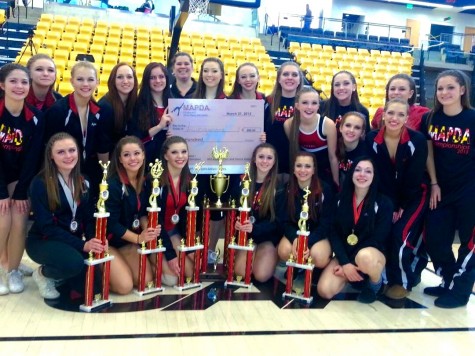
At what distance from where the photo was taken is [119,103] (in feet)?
10.3

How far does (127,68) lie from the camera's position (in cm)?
311

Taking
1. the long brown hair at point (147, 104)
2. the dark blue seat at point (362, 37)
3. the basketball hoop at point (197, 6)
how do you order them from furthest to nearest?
the dark blue seat at point (362, 37), the basketball hoop at point (197, 6), the long brown hair at point (147, 104)

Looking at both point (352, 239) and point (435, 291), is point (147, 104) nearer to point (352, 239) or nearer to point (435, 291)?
point (352, 239)

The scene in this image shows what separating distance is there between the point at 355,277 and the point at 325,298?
9.3 inches

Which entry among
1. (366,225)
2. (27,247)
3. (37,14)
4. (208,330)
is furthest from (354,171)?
(37,14)

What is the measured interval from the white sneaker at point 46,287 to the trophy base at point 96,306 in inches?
10.0

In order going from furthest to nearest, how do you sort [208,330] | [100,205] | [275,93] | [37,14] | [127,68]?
[37,14] < [275,93] < [127,68] < [100,205] < [208,330]

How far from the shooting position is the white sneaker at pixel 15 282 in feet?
9.03

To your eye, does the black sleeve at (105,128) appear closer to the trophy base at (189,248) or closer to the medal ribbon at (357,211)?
the trophy base at (189,248)

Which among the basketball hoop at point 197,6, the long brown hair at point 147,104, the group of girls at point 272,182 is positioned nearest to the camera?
the group of girls at point 272,182

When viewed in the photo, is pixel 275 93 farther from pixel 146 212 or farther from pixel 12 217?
pixel 12 217

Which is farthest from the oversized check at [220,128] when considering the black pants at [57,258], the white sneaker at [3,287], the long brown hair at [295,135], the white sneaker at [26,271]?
the white sneaker at [3,287]

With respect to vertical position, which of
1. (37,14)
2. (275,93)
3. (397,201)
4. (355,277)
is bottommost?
(355,277)

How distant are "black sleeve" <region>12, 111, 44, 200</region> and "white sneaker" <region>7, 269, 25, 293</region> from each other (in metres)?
0.46
